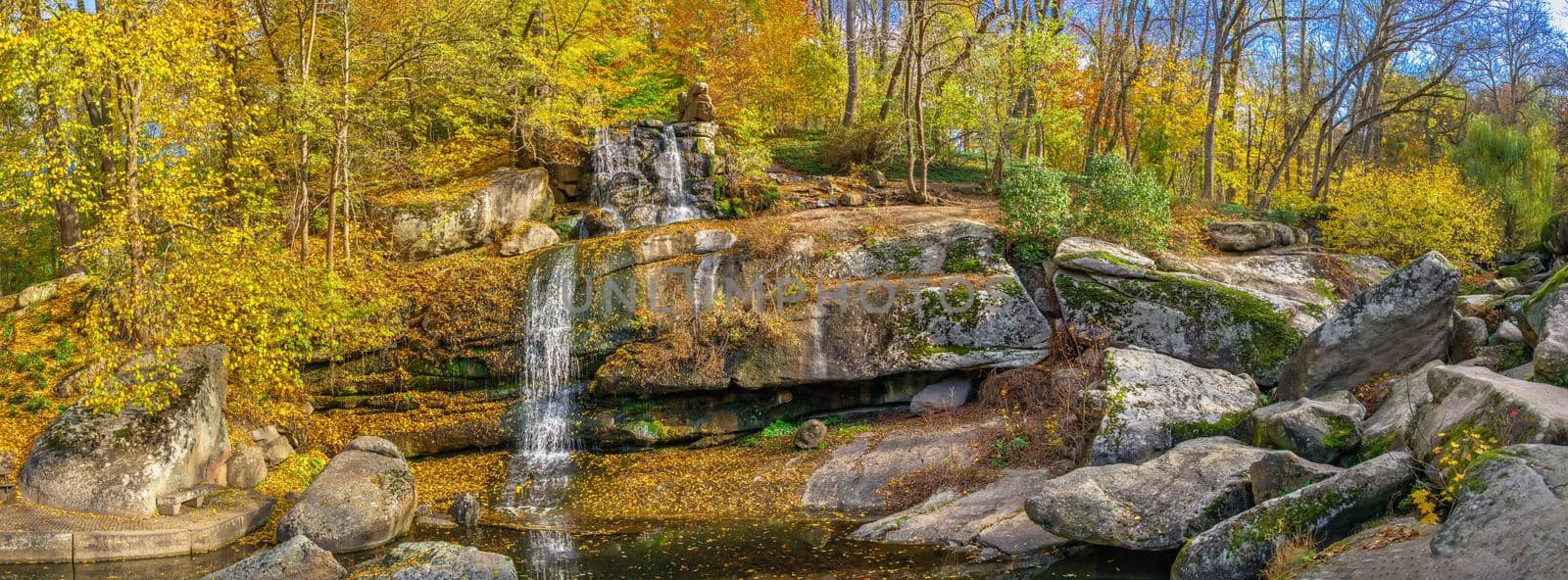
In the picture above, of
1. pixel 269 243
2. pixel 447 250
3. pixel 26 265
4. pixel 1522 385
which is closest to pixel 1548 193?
pixel 1522 385

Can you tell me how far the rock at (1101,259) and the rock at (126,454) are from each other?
42.5ft

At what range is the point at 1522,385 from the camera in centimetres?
768

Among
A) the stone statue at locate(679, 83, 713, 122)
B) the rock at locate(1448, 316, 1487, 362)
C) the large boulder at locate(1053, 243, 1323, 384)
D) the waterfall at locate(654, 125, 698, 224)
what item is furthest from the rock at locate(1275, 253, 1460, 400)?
the stone statue at locate(679, 83, 713, 122)

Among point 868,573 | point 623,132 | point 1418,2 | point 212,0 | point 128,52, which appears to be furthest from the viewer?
point 623,132

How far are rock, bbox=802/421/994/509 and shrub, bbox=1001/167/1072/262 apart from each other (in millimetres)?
4553

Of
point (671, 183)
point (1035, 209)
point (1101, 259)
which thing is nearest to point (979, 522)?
point (1101, 259)

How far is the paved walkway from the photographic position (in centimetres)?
1008

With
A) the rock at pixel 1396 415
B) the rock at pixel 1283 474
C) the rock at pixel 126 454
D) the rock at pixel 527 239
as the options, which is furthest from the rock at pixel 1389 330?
the rock at pixel 527 239

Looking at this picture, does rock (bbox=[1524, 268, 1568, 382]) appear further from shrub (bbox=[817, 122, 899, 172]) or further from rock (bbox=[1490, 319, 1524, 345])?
shrub (bbox=[817, 122, 899, 172])

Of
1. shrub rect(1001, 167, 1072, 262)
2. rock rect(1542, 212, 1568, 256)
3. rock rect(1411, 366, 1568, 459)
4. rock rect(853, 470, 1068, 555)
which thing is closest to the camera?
rock rect(1411, 366, 1568, 459)

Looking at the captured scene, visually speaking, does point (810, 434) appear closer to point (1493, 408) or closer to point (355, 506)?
point (355, 506)

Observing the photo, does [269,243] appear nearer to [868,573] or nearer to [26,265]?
[868,573]

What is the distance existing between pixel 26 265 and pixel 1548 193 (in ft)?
134

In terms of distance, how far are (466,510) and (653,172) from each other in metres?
11.0
